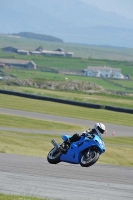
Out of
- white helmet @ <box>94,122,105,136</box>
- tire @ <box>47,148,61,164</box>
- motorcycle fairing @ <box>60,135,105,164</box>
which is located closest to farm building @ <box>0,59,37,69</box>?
tire @ <box>47,148,61,164</box>

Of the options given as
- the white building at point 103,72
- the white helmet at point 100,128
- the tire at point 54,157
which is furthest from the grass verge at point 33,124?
the white building at point 103,72

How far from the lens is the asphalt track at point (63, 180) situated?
1659cm

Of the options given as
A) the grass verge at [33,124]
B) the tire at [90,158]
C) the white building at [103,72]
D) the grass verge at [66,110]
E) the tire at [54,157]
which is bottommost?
the white building at [103,72]

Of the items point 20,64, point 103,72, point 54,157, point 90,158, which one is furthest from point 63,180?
point 103,72

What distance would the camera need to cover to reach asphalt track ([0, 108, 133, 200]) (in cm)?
1659

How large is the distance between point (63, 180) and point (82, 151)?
7.05ft

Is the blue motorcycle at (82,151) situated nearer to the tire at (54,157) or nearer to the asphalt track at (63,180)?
the tire at (54,157)

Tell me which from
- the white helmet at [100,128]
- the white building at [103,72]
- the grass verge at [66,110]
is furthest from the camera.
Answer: the white building at [103,72]

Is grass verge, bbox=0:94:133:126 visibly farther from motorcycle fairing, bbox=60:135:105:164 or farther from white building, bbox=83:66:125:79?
white building, bbox=83:66:125:79

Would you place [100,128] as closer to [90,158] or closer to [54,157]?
[90,158]

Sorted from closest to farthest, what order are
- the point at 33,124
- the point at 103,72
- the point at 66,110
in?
1. the point at 33,124
2. the point at 66,110
3. the point at 103,72

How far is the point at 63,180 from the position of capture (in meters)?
18.5

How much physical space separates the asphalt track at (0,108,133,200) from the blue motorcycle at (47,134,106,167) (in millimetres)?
307

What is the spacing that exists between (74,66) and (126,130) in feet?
475
